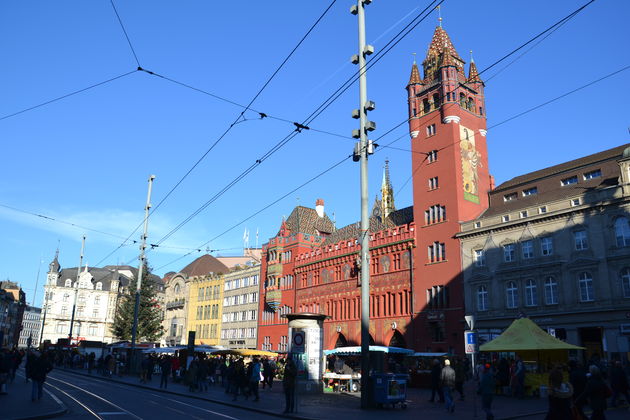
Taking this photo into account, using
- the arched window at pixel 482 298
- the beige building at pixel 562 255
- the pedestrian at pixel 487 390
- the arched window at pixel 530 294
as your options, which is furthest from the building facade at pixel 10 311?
the pedestrian at pixel 487 390

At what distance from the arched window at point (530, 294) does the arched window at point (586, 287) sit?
330cm

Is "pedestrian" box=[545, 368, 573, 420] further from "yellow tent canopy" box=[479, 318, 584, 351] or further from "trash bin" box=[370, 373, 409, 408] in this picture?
"yellow tent canopy" box=[479, 318, 584, 351]

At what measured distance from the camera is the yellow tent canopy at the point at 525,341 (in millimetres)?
22766

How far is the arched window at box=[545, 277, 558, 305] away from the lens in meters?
36.2

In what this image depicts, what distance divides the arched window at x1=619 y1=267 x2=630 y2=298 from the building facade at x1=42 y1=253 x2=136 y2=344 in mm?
91768

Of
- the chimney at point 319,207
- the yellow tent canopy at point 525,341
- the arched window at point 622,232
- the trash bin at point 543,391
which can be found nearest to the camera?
the yellow tent canopy at point 525,341

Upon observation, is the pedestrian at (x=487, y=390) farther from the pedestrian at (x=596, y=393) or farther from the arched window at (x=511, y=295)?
the arched window at (x=511, y=295)

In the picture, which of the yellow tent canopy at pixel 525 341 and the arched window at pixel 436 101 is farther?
the arched window at pixel 436 101

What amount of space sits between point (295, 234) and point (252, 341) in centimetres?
1634

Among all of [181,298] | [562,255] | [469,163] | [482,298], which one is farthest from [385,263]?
[181,298]

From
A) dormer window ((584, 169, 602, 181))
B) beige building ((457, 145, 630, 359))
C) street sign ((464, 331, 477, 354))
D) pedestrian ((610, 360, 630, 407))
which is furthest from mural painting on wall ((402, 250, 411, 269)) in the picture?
street sign ((464, 331, 477, 354))

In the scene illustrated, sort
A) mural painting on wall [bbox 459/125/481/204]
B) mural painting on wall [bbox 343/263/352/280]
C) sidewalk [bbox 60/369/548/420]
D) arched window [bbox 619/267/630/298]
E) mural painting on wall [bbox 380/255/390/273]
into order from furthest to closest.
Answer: mural painting on wall [bbox 343/263/352/280] → mural painting on wall [bbox 380/255/390/273] → mural painting on wall [bbox 459/125/481/204] → arched window [bbox 619/267/630/298] → sidewalk [bbox 60/369/548/420]

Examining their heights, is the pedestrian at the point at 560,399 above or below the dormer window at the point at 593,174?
below

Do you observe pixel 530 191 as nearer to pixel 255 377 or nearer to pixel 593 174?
pixel 593 174
